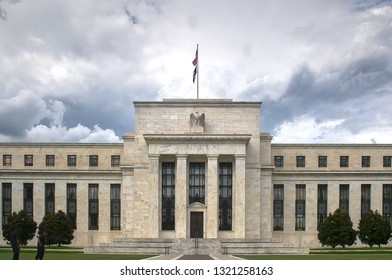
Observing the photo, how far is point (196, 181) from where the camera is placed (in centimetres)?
7025

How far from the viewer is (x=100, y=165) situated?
7694 centimetres

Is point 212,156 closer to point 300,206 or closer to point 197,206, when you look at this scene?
point 197,206

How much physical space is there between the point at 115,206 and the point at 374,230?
102 feet

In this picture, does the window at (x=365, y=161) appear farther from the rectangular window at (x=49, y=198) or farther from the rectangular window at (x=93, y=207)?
the rectangular window at (x=49, y=198)

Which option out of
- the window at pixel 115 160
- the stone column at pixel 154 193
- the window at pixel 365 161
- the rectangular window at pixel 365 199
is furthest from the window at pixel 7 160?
the window at pixel 365 161

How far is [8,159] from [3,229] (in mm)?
9320

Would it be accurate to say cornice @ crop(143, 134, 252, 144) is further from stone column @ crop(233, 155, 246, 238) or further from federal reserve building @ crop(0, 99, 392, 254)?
stone column @ crop(233, 155, 246, 238)

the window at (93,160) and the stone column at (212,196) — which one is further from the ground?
the window at (93,160)

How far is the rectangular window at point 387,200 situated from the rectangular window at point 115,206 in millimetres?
32750

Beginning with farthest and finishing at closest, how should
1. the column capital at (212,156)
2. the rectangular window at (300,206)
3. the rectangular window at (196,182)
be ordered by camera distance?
the rectangular window at (300,206) < the rectangular window at (196,182) < the column capital at (212,156)

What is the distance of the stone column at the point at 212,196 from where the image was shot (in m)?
68.0

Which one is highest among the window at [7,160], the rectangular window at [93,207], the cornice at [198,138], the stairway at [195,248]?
the cornice at [198,138]

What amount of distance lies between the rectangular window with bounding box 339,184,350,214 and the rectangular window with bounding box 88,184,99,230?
3019 cm

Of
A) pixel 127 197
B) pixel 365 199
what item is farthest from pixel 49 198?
pixel 365 199
